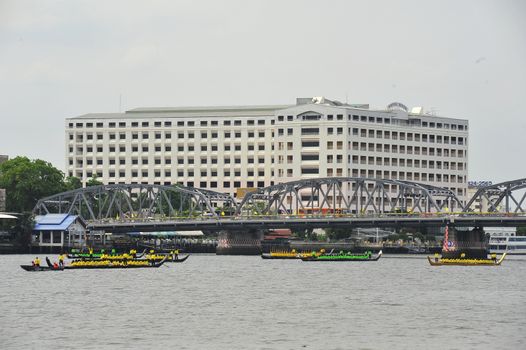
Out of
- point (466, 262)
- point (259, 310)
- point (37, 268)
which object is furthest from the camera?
point (466, 262)

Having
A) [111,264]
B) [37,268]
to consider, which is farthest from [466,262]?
[37,268]

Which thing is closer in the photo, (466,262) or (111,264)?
(111,264)

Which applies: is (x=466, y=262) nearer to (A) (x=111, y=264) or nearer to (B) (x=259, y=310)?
(A) (x=111, y=264)

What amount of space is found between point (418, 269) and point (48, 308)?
81.6 metres

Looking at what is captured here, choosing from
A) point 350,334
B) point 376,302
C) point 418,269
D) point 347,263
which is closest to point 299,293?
point 376,302

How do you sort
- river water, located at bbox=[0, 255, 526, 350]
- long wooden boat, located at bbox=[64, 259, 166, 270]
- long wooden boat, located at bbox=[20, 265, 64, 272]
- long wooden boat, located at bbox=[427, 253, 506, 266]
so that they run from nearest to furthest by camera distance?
1. river water, located at bbox=[0, 255, 526, 350]
2. long wooden boat, located at bbox=[20, 265, 64, 272]
3. long wooden boat, located at bbox=[64, 259, 166, 270]
4. long wooden boat, located at bbox=[427, 253, 506, 266]

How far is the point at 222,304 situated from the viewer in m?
106

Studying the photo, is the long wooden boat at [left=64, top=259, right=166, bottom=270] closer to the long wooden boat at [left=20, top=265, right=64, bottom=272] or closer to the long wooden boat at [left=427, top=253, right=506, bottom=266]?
the long wooden boat at [left=20, top=265, right=64, bottom=272]

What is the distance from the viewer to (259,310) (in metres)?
100

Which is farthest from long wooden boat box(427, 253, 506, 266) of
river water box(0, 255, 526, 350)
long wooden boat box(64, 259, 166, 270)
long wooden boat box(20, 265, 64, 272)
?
long wooden boat box(20, 265, 64, 272)

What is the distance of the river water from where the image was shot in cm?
A: 8125

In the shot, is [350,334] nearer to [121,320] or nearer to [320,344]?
[320,344]

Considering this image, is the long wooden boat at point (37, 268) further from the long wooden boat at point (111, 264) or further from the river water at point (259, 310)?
the long wooden boat at point (111, 264)

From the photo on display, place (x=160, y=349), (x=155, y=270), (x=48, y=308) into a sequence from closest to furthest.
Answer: (x=160, y=349)
(x=48, y=308)
(x=155, y=270)
